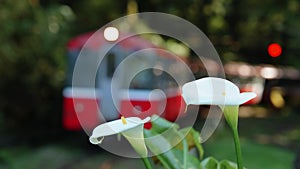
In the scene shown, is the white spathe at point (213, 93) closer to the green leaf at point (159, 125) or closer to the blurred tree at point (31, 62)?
the green leaf at point (159, 125)

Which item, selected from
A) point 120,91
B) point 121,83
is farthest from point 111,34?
point 120,91

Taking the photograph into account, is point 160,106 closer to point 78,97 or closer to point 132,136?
point 78,97

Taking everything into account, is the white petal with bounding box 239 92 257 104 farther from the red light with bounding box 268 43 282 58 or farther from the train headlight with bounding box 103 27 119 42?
the red light with bounding box 268 43 282 58

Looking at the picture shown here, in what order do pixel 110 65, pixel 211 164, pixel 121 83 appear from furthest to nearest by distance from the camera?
1. pixel 110 65
2. pixel 121 83
3. pixel 211 164

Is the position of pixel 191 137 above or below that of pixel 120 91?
above

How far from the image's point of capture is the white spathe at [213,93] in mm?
745

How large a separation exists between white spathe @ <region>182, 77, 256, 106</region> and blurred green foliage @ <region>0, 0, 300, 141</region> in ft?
11.8

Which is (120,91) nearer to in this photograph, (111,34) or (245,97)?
(111,34)

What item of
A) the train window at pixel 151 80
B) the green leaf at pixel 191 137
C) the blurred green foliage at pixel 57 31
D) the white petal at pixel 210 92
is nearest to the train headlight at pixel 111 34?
the train window at pixel 151 80

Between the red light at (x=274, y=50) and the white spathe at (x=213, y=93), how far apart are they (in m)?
5.68

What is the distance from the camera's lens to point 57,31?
457 cm

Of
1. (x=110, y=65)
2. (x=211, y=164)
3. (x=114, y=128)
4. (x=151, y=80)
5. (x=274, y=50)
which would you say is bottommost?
(x=274, y=50)

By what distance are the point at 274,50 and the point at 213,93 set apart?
5.93 meters

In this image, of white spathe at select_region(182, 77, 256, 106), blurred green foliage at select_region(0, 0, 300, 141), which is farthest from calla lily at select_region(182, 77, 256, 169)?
blurred green foliage at select_region(0, 0, 300, 141)
